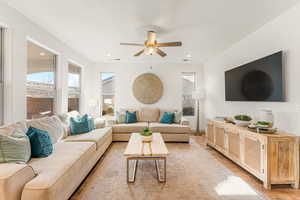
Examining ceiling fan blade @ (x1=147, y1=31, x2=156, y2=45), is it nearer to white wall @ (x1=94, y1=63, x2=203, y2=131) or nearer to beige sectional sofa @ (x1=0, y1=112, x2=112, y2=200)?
beige sectional sofa @ (x1=0, y1=112, x2=112, y2=200)

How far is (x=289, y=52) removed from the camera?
253cm

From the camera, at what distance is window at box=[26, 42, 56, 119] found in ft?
10.3

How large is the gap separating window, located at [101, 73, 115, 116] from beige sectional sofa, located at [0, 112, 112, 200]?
3.22 meters

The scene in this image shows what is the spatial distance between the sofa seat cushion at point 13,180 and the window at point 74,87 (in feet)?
11.1

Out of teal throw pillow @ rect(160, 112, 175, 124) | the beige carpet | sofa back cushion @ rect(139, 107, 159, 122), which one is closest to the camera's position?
the beige carpet

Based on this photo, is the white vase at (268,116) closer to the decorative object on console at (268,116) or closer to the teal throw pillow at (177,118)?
the decorative object on console at (268,116)

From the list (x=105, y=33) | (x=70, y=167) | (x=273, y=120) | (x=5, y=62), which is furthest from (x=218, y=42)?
(x=5, y=62)

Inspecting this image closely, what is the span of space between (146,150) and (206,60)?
14.4ft

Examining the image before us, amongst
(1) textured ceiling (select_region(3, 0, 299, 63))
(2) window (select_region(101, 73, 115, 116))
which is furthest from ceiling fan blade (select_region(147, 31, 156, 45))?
(2) window (select_region(101, 73, 115, 116))

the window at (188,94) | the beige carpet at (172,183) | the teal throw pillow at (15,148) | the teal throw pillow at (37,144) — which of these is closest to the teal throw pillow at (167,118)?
the window at (188,94)

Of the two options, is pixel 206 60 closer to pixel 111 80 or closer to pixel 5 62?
pixel 111 80

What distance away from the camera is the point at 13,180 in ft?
4.55

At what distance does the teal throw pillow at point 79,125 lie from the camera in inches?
139

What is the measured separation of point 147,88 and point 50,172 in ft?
15.1
